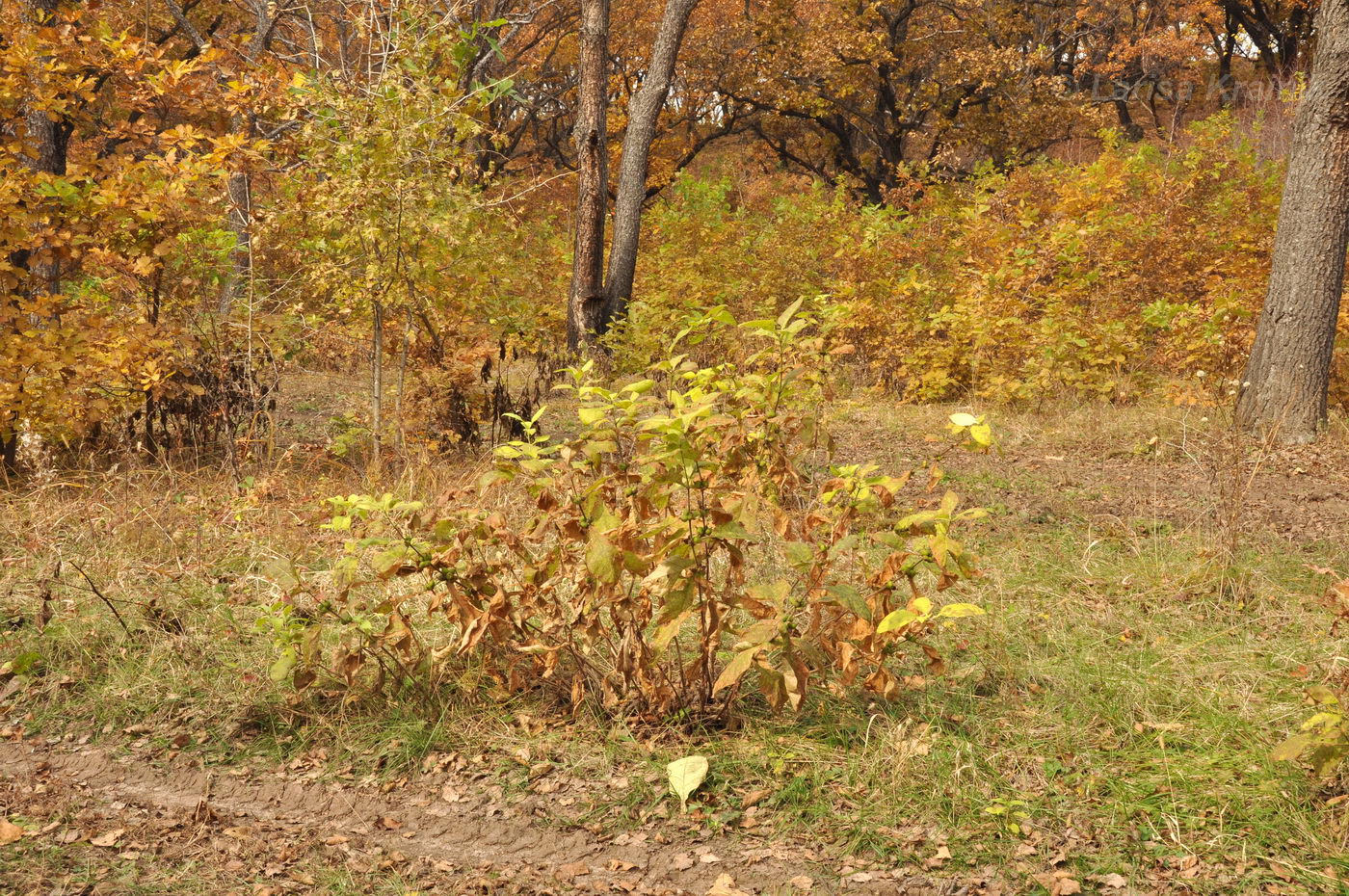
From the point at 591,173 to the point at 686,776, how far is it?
7.94 metres

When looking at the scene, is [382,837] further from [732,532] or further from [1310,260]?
[1310,260]

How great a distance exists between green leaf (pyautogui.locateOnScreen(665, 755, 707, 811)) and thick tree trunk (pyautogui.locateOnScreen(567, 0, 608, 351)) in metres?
6.97

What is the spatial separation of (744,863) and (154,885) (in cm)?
148

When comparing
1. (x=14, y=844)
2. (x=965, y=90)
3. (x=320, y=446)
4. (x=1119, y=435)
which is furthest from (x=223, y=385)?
(x=965, y=90)

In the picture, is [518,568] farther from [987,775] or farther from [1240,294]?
[1240,294]

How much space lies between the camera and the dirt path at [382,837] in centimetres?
256

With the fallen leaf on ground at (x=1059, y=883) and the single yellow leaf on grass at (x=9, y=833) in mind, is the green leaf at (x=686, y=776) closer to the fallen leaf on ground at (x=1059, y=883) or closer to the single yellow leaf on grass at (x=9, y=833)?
the fallen leaf on ground at (x=1059, y=883)

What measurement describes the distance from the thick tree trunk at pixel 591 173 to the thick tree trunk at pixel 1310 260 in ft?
18.0

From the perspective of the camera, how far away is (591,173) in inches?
390

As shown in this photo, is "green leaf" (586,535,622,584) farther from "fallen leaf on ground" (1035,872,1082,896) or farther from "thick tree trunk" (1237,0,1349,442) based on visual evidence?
"thick tree trunk" (1237,0,1349,442)

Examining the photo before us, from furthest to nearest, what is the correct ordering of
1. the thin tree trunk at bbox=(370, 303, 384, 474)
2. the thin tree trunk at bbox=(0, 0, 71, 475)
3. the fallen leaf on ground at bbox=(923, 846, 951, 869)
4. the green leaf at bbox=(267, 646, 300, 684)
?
the thin tree trunk at bbox=(370, 303, 384, 474)
the thin tree trunk at bbox=(0, 0, 71, 475)
the green leaf at bbox=(267, 646, 300, 684)
the fallen leaf on ground at bbox=(923, 846, 951, 869)

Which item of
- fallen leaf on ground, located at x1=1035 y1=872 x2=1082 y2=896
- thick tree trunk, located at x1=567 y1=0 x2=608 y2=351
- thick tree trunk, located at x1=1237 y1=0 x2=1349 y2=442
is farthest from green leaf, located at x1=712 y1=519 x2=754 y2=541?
thick tree trunk, located at x1=567 y1=0 x2=608 y2=351

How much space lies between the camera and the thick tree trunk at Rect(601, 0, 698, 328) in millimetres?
10219

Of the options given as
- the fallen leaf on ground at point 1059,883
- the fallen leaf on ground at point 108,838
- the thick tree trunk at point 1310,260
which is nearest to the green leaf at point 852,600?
the fallen leaf on ground at point 1059,883
